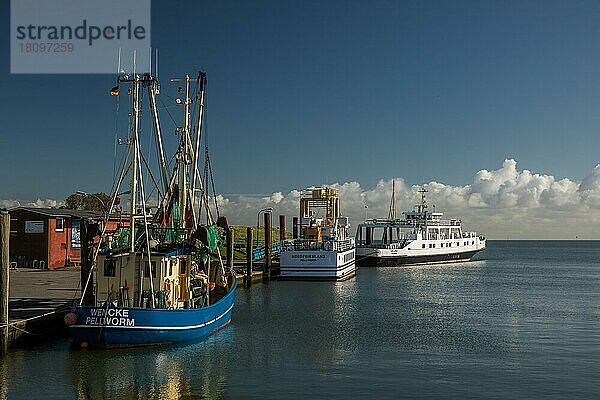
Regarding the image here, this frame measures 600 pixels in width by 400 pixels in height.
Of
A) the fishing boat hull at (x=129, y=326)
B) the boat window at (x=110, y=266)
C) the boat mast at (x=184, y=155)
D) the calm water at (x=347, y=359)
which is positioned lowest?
the calm water at (x=347, y=359)

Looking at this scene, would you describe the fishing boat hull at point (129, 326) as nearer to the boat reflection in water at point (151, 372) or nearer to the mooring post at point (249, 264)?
the boat reflection in water at point (151, 372)

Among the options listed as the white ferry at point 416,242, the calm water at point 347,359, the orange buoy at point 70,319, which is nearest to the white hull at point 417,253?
the white ferry at point 416,242

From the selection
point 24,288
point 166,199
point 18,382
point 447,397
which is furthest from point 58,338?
point 447,397

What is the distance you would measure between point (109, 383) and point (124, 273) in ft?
21.7

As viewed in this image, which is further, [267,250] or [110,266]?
[267,250]

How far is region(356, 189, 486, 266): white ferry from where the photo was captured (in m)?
99.2

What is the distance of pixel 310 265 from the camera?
6988 centimetres

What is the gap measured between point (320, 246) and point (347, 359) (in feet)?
139

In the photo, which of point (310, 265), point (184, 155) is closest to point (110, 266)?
point (184, 155)

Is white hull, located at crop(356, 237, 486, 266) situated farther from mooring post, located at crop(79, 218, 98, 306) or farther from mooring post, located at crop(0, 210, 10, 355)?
mooring post, located at crop(0, 210, 10, 355)

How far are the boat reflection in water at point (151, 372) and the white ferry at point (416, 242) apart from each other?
2734 inches

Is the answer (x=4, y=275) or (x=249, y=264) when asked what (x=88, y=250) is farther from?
(x=249, y=264)

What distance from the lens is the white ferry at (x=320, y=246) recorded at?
6956 cm

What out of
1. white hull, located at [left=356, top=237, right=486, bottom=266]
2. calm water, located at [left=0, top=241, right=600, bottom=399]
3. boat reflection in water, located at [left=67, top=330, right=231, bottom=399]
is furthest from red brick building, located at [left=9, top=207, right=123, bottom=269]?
white hull, located at [left=356, top=237, right=486, bottom=266]
